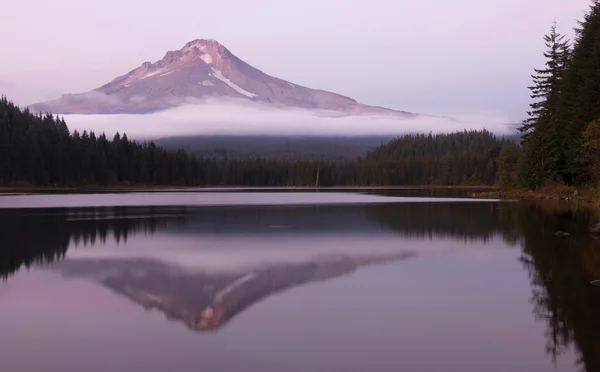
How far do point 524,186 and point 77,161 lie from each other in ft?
411

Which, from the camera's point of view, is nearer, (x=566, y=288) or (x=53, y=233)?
(x=566, y=288)

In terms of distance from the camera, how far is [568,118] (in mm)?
66125

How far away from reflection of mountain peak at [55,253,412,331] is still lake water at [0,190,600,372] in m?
0.06

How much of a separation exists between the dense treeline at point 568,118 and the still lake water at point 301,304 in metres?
27.4

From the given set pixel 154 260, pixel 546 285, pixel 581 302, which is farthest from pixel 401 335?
pixel 154 260

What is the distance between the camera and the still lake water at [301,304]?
11.3m

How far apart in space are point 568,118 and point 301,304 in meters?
58.3

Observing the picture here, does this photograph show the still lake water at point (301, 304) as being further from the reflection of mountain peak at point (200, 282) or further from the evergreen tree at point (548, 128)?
the evergreen tree at point (548, 128)

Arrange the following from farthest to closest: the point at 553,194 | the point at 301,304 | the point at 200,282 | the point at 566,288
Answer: the point at 553,194, the point at 200,282, the point at 566,288, the point at 301,304

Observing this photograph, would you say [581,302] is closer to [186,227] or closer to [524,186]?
[186,227]

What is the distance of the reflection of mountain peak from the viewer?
15.3 m

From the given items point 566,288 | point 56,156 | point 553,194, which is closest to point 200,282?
point 566,288

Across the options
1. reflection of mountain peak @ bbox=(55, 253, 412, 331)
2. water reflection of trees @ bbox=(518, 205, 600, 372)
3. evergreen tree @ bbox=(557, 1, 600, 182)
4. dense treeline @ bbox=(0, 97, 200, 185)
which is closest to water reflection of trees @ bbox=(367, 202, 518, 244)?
water reflection of trees @ bbox=(518, 205, 600, 372)

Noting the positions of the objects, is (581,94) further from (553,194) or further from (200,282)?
(200,282)
